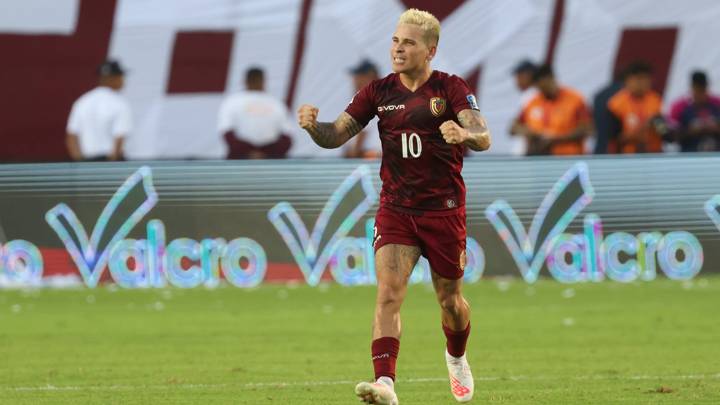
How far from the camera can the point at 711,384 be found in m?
10.4

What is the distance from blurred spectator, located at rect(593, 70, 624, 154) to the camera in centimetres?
2048

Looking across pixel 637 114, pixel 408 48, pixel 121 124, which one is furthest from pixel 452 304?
pixel 121 124

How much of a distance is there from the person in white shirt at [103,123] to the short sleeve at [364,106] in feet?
36.8

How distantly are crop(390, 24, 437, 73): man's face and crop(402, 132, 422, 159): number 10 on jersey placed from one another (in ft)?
1.21

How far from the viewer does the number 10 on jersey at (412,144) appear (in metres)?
9.20

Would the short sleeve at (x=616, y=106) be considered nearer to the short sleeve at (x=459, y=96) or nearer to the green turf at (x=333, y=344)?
the green turf at (x=333, y=344)

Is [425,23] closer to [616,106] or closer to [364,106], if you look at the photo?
[364,106]

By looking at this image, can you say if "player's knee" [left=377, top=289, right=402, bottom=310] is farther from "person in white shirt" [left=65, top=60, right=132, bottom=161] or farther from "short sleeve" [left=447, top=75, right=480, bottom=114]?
"person in white shirt" [left=65, top=60, right=132, bottom=161]

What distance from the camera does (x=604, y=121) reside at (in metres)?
20.6

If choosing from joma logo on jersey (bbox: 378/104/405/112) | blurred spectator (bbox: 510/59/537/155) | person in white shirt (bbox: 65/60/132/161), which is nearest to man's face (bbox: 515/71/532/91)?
blurred spectator (bbox: 510/59/537/155)

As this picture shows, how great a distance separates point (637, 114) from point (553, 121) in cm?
104

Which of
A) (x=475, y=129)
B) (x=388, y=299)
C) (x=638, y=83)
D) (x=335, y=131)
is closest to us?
(x=475, y=129)

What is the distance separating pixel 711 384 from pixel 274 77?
14.1m

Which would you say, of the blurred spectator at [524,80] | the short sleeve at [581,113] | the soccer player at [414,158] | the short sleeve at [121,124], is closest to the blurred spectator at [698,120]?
the short sleeve at [581,113]
